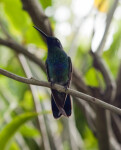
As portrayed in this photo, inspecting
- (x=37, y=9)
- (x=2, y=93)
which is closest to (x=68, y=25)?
(x=2, y=93)

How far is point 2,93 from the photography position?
4.13 m

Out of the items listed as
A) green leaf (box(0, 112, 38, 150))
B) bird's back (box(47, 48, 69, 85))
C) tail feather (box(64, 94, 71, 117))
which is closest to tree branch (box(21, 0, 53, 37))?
bird's back (box(47, 48, 69, 85))

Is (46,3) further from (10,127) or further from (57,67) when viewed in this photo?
(10,127)

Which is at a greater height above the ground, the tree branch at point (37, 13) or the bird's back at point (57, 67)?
the tree branch at point (37, 13)

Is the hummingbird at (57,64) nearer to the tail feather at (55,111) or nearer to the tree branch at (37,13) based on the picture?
the tree branch at (37,13)

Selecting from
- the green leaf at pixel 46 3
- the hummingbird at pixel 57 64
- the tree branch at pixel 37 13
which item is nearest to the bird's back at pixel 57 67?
the hummingbird at pixel 57 64

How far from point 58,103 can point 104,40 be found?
82 centimetres

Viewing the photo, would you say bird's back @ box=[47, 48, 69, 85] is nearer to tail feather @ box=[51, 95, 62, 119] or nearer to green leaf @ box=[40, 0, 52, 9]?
tail feather @ box=[51, 95, 62, 119]

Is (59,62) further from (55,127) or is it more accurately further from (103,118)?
(55,127)

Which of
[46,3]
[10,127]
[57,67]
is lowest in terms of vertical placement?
[10,127]

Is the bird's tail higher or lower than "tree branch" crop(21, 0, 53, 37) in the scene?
lower

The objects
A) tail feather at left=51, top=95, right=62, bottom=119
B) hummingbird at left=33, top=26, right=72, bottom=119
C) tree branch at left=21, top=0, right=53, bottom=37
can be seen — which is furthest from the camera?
hummingbird at left=33, top=26, right=72, bottom=119

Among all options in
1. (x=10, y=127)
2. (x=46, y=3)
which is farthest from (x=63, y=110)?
(x=46, y=3)

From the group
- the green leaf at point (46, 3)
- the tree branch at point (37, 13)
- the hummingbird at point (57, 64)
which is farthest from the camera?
the green leaf at point (46, 3)
